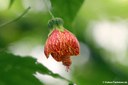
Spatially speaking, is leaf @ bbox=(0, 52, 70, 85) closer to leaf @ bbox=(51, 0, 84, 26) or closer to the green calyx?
leaf @ bbox=(51, 0, 84, 26)

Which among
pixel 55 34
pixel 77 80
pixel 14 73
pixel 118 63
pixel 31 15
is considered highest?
pixel 31 15

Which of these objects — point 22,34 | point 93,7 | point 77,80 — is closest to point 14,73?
point 77,80

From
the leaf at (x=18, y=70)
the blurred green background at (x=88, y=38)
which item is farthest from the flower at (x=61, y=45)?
the blurred green background at (x=88, y=38)

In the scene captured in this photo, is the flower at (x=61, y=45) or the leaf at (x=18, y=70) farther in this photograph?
the flower at (x=61, y=45)

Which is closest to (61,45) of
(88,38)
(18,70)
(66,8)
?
(66,8)

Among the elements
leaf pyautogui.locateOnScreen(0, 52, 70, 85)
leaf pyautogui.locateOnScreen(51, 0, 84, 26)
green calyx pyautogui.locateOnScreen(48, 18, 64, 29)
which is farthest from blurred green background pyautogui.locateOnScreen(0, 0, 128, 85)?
leaf pyautogui.locateOnScreen(0, 52, 70, 85)

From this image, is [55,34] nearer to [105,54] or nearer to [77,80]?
[77,80]

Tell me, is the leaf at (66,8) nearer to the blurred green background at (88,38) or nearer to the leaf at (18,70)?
the leaf at (18,70)
